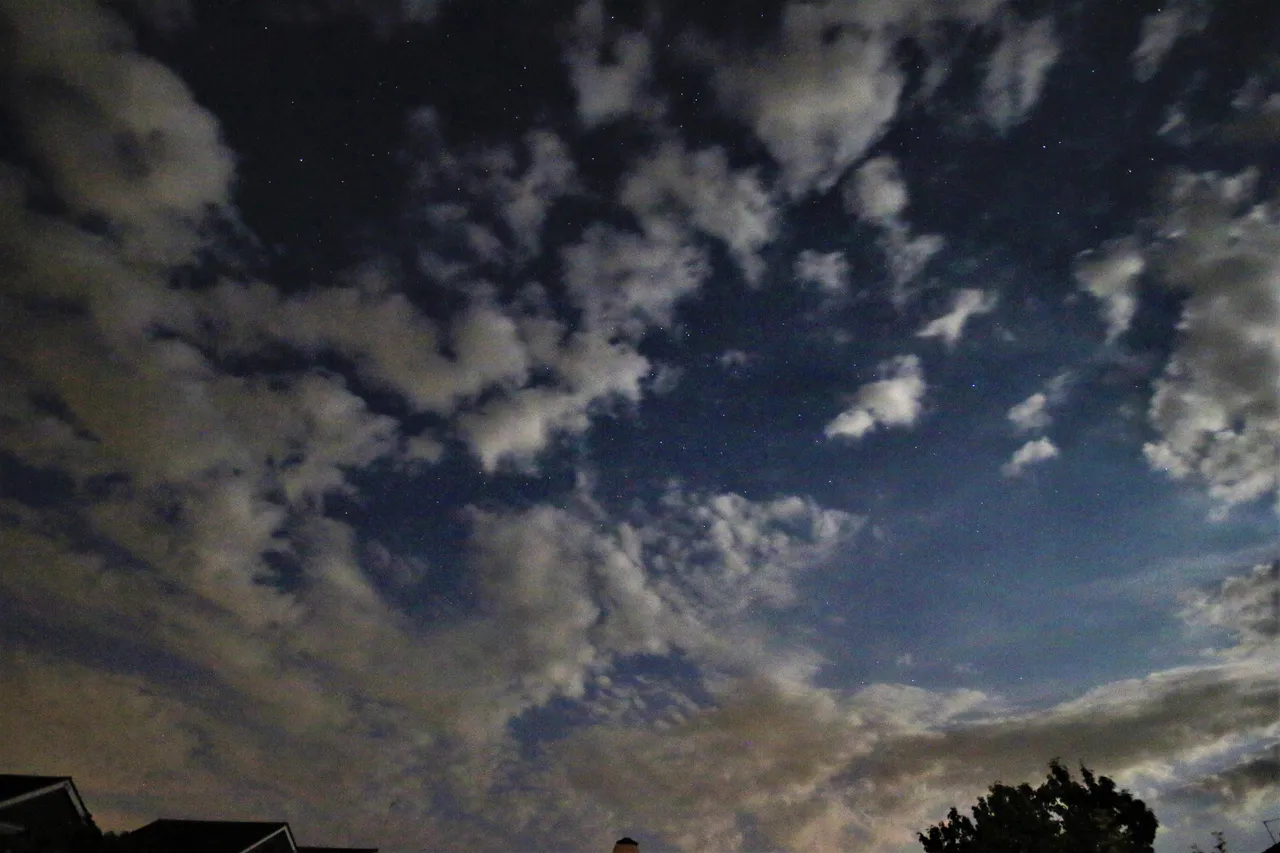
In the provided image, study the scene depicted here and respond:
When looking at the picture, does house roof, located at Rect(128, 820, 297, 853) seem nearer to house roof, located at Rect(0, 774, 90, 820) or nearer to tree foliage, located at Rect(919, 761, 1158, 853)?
house roof, located at Rect(0, 774, 90, 820)

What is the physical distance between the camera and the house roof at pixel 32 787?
29.8m

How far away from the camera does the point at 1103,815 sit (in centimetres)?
2900

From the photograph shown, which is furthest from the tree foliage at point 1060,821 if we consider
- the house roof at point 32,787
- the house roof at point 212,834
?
the house roof at point 32,787

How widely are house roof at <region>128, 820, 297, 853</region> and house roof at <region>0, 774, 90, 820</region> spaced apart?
157 inches

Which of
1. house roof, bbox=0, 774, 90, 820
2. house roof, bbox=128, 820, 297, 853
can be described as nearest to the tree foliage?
house roof, bbox=128, 820, 297, 853

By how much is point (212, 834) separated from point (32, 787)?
9.62 metres

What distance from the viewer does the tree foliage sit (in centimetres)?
2941

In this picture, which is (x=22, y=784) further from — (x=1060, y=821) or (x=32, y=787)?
(x=1060, y=821)

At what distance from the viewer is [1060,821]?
30.9 metres

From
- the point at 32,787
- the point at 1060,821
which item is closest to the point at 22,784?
the point at 32,787

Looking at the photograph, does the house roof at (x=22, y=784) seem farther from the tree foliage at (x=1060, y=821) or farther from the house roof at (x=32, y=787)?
the tree foliage at (x=1060, y=821)

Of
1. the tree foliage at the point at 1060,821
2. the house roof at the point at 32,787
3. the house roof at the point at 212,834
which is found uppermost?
the house roof at the point at 32,787

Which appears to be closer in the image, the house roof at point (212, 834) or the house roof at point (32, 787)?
the house roof at point (32, 787)

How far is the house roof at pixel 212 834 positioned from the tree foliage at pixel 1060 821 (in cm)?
3755
